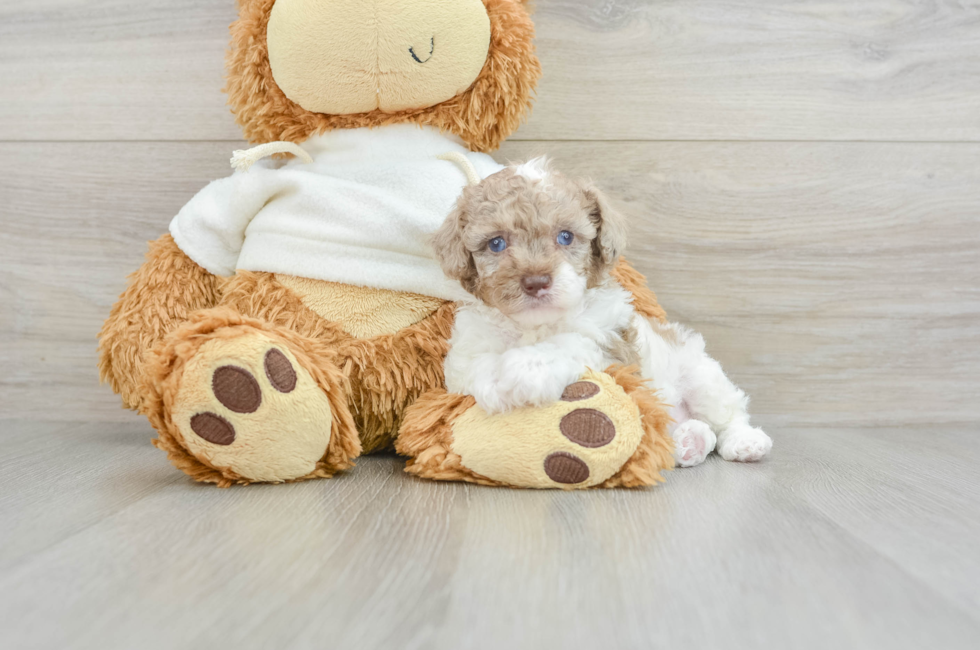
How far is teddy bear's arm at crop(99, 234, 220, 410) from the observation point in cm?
123

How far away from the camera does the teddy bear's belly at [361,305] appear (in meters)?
1.15

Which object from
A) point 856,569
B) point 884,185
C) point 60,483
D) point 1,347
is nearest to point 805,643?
point 856,569

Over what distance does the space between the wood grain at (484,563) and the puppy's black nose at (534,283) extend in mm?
272

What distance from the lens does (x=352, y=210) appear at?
3.81 feet

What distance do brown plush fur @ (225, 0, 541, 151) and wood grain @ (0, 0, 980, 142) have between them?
0.27 meters

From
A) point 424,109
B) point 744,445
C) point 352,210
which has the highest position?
point 424,109

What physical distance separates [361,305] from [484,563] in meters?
0.56

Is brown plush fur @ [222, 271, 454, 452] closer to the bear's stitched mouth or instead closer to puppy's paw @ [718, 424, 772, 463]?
the bear's stitched mouth

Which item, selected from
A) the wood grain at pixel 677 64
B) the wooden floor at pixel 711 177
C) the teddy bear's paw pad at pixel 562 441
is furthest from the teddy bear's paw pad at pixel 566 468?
the wood grain at pixel 677 64

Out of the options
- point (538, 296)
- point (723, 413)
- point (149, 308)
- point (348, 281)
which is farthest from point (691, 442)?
Answer: point (149, 308)

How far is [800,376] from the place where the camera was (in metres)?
1.52

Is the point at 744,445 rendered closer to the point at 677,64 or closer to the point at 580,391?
the point at 580,391

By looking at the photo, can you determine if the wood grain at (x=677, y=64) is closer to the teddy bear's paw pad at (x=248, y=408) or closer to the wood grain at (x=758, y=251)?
the wood grain at (x=758, y=251)

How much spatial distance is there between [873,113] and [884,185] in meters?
0.15
